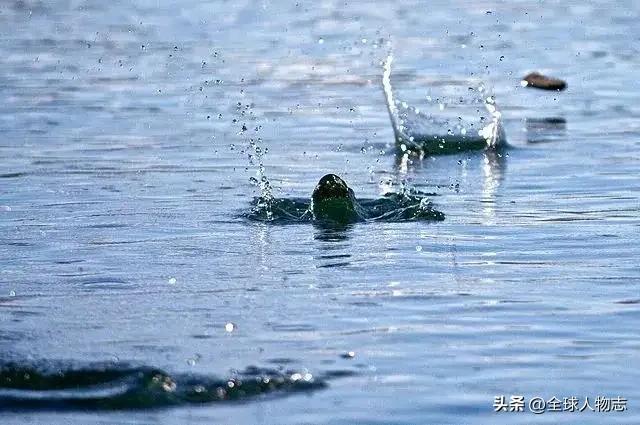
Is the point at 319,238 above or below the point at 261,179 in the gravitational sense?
above

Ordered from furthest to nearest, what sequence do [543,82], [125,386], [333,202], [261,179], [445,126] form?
[543,82], [445,126], [261,179], [333,202], [125,386]

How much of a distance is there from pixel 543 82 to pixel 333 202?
335 inches

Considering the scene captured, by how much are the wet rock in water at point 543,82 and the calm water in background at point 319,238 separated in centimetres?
16

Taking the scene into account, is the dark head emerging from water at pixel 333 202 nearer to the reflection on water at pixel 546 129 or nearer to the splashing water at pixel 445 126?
the splashing water at pixel 445 126

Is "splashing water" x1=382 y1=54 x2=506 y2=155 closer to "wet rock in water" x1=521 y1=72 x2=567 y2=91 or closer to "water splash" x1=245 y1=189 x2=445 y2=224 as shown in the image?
"wet rock in water" x1=521 y1=72 x2=567 y2=91

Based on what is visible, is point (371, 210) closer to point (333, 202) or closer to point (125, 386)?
point (333, 202)

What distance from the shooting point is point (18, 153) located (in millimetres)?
14414

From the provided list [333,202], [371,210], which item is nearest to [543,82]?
[371,210]

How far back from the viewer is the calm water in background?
23.0 feet

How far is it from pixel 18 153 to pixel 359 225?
15.9ft

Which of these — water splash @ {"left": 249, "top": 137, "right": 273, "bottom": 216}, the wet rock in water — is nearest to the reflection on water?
the wet rock in water

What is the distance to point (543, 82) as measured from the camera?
62.5 feet

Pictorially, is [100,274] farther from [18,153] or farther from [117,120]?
[117,120]

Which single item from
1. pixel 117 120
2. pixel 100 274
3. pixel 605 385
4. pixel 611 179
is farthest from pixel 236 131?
pixel 605 385
